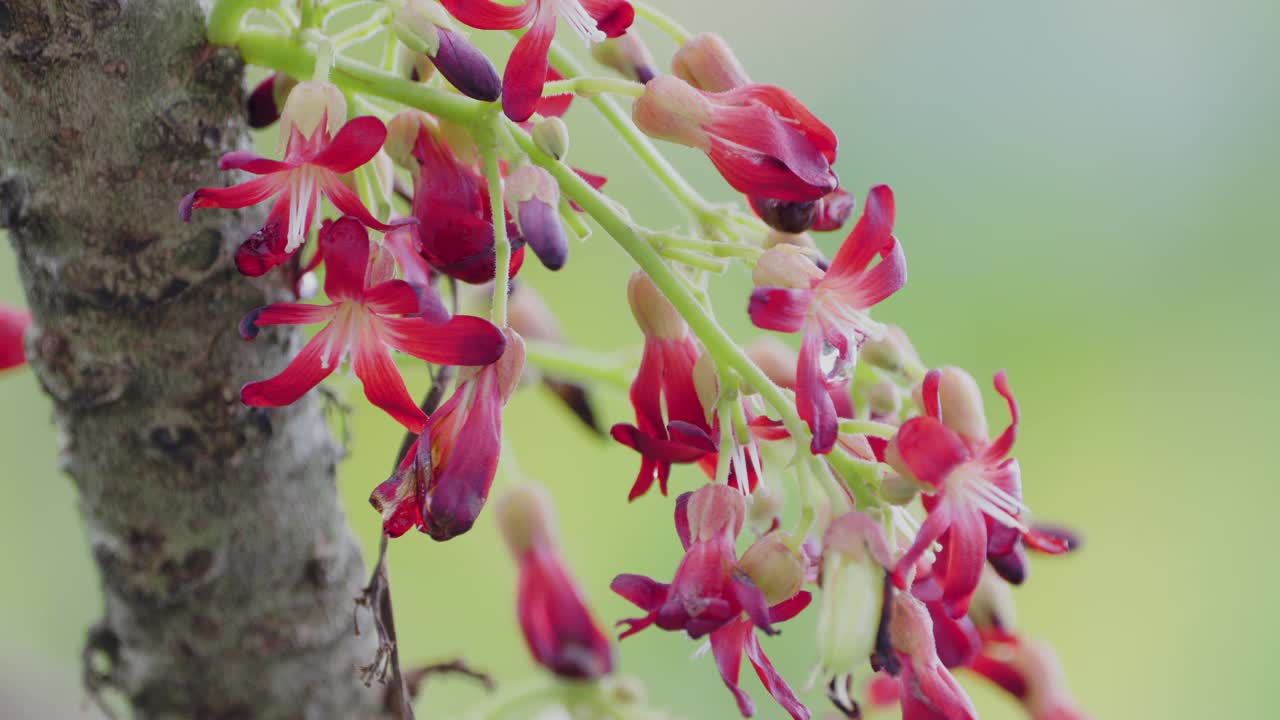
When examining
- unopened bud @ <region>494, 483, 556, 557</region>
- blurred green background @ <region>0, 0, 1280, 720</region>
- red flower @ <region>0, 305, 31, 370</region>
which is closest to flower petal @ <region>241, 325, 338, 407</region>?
red flower @ <region>0, 305, 31, 370</region>

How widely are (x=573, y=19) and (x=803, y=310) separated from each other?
0.72 feet

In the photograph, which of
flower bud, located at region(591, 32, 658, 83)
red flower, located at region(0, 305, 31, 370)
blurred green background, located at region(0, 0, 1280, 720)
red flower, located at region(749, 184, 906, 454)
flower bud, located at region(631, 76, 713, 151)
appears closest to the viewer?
red flower, located at region(749, 184, 906, 454)

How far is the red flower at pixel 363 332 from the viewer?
2.25ft

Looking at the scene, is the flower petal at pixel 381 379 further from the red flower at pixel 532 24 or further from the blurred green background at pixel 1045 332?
the blurred green background at pixel 1045 332

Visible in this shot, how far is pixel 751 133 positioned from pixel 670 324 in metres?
0.13

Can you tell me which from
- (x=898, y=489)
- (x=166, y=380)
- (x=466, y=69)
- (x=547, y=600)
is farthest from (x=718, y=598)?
(x=547, y=600)

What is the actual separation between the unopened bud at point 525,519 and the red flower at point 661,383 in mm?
526

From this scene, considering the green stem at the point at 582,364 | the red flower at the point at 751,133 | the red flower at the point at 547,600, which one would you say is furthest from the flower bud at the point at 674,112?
the red flower at the point at 547,600

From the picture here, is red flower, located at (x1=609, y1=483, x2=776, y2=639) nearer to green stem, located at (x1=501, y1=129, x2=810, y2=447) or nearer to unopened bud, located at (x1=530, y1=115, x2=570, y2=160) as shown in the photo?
green stem, located at (x1=501, y1=129, x2=810, y2=447)

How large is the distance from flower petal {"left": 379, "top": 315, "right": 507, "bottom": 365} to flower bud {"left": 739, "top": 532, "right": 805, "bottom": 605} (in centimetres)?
18

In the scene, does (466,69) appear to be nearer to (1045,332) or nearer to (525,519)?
(525,519)

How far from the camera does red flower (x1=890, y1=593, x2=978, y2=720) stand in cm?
72

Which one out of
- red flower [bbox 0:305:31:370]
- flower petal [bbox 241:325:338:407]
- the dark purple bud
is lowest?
red flower [bbox 0:305:31:370]

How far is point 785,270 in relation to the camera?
0.73 meters
